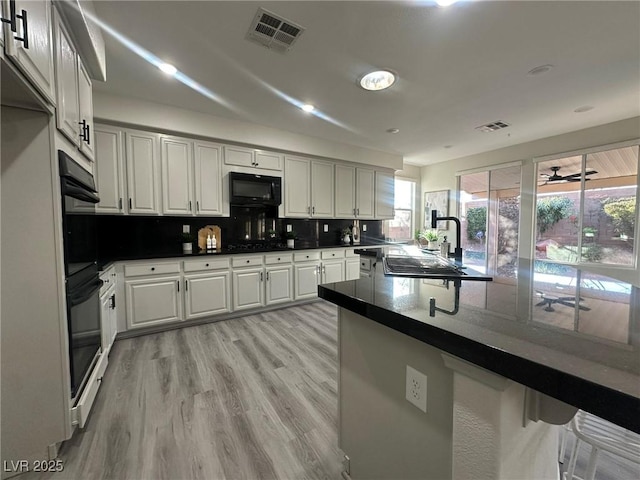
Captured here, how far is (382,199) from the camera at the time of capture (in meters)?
5.45

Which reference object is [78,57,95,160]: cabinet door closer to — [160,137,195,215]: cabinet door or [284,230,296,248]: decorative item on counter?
[160,137,195,215]: cabinet door

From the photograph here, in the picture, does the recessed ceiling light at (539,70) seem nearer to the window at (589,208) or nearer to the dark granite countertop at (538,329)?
the dark granite countertop at (538,329)

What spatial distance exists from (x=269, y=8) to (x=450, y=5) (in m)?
1.21

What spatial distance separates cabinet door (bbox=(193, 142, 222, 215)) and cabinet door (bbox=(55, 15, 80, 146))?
1.70m

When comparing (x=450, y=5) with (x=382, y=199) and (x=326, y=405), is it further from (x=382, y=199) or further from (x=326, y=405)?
(x=382, y=199)

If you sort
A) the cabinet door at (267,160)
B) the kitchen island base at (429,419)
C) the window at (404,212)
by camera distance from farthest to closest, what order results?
the window at (404,212)
the cabinet door at (267,160)
the kitchen island base at (429,419)

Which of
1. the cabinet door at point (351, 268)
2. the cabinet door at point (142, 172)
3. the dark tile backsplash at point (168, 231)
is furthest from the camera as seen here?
the cabinet door at point (351, 268)

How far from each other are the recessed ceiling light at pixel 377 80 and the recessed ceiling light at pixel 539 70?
1.27 m

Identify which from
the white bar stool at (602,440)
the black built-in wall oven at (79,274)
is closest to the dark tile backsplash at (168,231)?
the black built-in wall oven at (79,274)

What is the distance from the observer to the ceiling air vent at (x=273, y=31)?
1915 millimetres

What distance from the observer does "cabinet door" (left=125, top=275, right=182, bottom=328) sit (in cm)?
295

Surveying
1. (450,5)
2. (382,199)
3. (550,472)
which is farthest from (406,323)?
(382,199)

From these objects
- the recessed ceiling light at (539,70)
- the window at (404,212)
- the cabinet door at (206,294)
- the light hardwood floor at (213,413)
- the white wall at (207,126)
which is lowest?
the light hardwood floor at (213,413)

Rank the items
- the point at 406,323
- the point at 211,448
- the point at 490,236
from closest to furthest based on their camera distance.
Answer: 1. the point at 406,323
2. the point at 211,448
3. the point at 490,236
